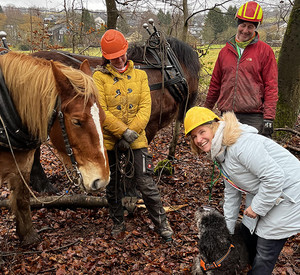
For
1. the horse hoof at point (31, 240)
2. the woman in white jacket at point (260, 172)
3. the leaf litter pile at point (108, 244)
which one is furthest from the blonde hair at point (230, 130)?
the horse hoof at point (31, 240)

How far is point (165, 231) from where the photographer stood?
3.12 metres

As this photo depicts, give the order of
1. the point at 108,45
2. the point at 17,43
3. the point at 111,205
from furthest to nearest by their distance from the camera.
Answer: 1. the point at 17,43
2. the point at 111,205
3. the point at 108,45

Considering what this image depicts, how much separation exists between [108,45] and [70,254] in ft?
7.65

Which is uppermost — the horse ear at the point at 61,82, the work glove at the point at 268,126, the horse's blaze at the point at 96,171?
the horse ear at the point at 61,82

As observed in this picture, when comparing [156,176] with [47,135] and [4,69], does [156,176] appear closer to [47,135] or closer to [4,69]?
[47,135]

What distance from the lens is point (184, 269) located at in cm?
269

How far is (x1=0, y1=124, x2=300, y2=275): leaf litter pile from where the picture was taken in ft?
8.84

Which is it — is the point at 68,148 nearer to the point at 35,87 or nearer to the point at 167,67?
the point at 35,87

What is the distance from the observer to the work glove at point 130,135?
2742 millimetres

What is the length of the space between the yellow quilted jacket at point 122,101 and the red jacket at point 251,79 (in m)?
1.17

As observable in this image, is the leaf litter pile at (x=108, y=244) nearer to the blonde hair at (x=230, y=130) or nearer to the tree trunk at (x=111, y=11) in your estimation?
the blonde hair at (x=230, y=130)

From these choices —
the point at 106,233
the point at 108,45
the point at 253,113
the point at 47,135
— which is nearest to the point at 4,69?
the point at 47,135

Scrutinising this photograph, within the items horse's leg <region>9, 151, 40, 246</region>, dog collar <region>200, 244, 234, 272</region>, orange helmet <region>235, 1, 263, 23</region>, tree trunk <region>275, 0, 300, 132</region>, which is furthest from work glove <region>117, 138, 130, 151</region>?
tree trunk <region>275, 0, 300, 132</region>

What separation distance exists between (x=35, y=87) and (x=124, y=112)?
38.8 inches
